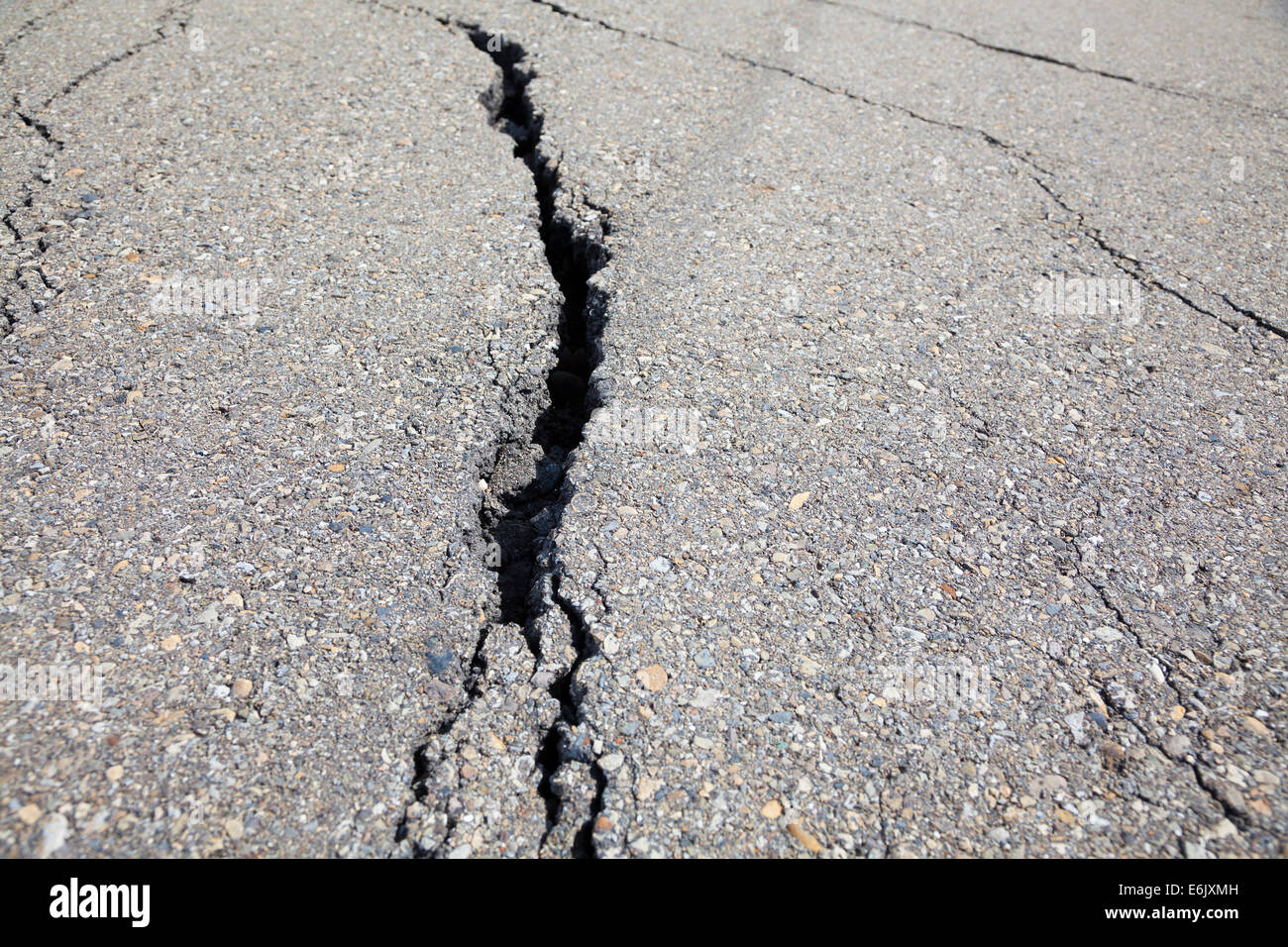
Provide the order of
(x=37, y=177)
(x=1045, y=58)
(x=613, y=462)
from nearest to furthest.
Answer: (x=613, y=462), (x=37, y=177), (x=1045, y=58)

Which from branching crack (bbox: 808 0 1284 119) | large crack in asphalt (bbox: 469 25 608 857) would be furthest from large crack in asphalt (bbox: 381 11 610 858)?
branching crack (bbox: 808 0 1284 119)

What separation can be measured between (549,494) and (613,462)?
21cm

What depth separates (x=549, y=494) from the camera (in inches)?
93.5

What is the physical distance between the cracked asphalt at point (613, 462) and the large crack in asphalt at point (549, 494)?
Result: 0.05 ft

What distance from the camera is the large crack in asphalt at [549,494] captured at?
5.56 feet

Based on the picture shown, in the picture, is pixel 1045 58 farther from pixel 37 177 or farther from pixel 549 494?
pixel 37 177

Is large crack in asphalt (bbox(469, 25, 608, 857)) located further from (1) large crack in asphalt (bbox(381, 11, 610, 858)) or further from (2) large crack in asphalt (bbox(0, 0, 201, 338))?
(2) large crack in asphalt (bbox(0, 0, 201, 338))

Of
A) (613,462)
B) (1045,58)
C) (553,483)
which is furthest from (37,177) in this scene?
(1045,58)

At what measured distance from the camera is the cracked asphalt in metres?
1.65

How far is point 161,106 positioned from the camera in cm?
356

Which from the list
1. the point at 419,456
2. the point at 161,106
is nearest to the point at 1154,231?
the point at 419,456

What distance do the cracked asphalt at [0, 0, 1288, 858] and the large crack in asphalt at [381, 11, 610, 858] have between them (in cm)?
1

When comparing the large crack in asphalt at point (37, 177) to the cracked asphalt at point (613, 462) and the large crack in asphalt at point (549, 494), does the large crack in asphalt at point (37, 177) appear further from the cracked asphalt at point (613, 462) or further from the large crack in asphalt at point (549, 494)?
the large crack in asphalt at point (549, 494)

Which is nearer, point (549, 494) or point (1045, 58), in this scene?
point (549, 494)
